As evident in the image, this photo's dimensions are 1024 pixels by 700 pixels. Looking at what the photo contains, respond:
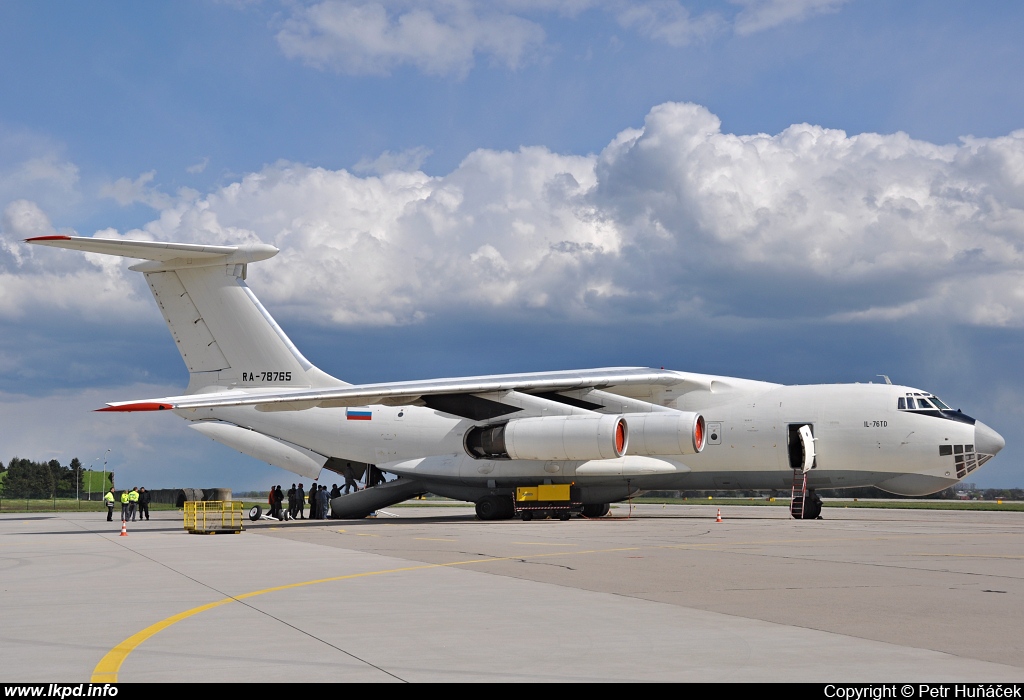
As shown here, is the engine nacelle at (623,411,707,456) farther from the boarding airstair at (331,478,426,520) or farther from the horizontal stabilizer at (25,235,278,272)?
the horizontal stabilizer at (25,235,278,272)

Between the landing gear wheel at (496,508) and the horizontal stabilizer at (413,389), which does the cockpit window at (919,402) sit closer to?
the horizontal stabilizer at (413,389)

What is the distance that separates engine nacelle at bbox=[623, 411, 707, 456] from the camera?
826 inches

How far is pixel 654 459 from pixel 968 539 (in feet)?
26.9

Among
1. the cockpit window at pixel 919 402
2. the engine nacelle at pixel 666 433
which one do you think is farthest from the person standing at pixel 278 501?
the cockpit window at pixel 919 402

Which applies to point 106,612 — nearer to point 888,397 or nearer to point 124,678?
point 124,678

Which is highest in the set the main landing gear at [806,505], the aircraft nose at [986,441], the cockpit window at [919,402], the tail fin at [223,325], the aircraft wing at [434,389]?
the tail fin at [223,325]

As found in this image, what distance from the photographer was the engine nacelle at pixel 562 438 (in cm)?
2105

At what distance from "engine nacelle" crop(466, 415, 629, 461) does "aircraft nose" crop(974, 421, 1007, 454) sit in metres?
7.76

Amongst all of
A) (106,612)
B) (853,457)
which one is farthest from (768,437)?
(106,612)

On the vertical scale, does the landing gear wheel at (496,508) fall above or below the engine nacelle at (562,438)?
below

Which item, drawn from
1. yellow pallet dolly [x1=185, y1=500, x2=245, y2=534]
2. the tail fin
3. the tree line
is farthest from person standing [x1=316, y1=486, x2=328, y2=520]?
the tree line

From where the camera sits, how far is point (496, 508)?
24.5 metres

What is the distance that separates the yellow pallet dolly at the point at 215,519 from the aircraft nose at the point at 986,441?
52.4 ft

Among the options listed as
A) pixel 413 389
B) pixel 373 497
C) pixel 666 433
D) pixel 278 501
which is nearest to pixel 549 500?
pixel 666 433
